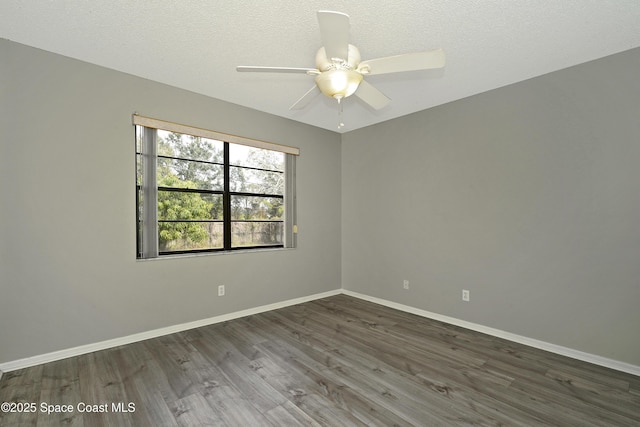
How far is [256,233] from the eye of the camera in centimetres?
396

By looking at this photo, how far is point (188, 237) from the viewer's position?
3.33 meters

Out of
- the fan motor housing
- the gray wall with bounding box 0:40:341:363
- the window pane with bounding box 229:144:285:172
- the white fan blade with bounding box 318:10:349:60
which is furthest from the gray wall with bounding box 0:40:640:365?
the white fan blade with bounding box 318:10:349:60

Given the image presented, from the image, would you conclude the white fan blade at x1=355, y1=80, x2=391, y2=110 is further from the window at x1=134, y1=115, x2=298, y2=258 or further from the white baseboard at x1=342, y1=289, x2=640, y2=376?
the white baseboard at x1=342, y1=289, x2=640, y2=376

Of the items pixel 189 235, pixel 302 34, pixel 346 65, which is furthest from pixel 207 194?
pixel 346 65

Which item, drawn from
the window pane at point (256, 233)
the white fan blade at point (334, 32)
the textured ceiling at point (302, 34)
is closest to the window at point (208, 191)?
the window pane at point (256, 233)

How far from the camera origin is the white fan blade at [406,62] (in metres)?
1.70

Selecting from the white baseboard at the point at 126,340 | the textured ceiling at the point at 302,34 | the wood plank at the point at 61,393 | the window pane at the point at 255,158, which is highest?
the textured ceiling at the point at 302,34

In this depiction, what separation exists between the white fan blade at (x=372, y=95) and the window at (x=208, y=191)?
186 centimetres

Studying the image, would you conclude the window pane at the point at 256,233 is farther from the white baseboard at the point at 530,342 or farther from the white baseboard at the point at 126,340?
the white baseboard at the point at 530,342

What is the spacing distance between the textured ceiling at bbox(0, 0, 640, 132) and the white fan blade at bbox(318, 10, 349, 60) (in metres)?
0.47

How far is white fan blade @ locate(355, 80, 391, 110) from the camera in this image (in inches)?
86.0

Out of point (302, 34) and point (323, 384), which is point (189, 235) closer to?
point (323, 384)

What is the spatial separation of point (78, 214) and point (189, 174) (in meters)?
1.10

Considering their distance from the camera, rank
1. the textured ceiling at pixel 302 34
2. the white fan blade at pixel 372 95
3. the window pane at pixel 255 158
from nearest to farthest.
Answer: the textured ceiling at pixel 302 34
the white fan blade at pixel 372 95
the window pane at pixel 255 158
